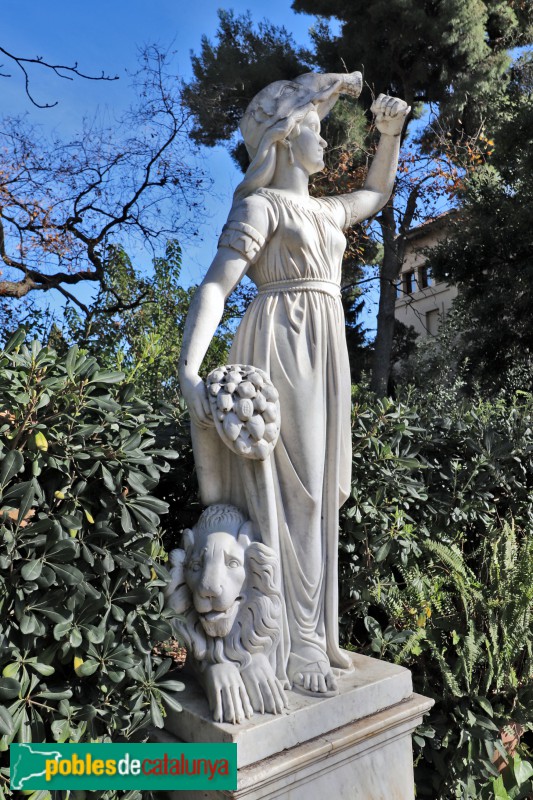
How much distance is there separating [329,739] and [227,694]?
0.40 m

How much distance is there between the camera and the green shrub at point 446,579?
2932 millimetres

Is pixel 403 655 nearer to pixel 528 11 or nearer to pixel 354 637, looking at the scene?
pixel 354 637

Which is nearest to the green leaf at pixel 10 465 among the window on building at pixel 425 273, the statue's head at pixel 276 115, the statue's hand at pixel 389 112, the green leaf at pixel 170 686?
the green leaf at pixel 170 686

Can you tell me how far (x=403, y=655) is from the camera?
3.00 meters

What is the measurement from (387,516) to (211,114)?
317 inches

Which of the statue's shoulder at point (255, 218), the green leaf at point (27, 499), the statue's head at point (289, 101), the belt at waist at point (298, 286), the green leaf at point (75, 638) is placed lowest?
the green leaf at point (75, 638)

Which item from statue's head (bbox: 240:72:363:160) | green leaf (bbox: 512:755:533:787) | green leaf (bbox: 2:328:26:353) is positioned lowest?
green leaf (bbox: 512:755:533:787)

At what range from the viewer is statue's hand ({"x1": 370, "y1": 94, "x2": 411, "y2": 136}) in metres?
2.63

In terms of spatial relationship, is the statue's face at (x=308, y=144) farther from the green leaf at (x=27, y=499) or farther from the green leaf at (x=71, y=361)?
the green leaf at (x=27, y=499)

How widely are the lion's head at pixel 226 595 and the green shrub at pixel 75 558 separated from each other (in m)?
0.12

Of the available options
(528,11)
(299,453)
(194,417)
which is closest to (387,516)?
(299,453)

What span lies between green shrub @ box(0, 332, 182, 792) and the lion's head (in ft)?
0.39

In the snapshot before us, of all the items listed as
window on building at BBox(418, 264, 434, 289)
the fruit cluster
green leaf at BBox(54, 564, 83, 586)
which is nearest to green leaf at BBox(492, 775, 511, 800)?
the fruit cluster

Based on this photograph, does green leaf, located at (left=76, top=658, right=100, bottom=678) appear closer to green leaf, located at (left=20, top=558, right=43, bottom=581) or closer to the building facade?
green leaf, located at (left=20, top=558, right=43, bottom=581)
